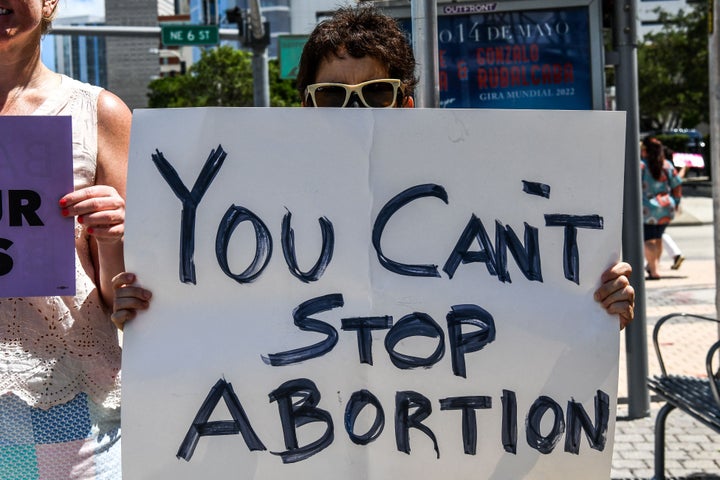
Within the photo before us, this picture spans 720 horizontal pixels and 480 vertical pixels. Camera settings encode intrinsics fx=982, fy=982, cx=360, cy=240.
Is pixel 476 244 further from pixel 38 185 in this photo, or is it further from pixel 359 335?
pixel 38 185

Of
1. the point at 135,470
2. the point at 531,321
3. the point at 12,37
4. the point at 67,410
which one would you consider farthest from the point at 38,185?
the point at 531,321

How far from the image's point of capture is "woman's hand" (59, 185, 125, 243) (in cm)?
209

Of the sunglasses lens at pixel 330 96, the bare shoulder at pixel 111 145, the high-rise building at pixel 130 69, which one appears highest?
the high-rise building at pixel 130 69

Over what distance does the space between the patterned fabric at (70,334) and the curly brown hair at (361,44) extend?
542 mm

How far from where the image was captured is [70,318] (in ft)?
7.14

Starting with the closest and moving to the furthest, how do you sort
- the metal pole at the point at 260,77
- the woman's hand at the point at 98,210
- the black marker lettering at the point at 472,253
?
the woman's hand at the point at 98,210 < the black marker lettering at the point at 472,253 < the metal pole at the point at 260,77

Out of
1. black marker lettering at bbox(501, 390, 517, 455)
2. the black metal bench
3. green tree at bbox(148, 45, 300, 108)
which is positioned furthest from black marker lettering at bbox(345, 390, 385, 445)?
green tree at bbox(148, 45, 300, 108)

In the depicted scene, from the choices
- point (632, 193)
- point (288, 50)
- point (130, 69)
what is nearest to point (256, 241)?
point (632, 193)

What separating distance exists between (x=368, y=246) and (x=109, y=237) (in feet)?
1.86

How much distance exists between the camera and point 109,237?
7.02 ft

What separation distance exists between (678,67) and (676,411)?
3840cm

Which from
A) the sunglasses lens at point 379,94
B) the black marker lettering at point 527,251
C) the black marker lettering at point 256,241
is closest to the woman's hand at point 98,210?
the black marker lettering at point 256,241

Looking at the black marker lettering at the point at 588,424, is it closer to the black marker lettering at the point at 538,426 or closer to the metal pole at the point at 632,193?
the black marker lettering at the point at 538,426

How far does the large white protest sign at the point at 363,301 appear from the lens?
7.00 ft
